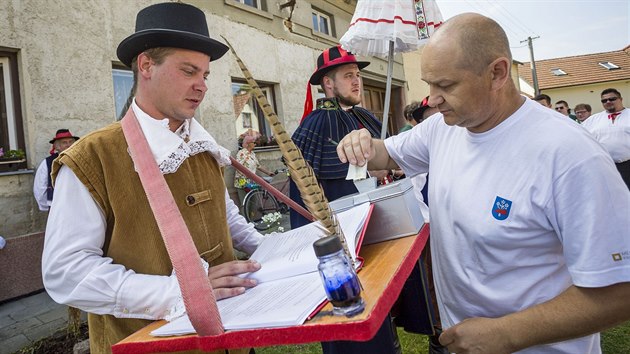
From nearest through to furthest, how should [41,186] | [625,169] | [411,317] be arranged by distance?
1. [411,317]
2. [41,186]
3. [625,169]

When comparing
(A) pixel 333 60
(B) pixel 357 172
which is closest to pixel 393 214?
(B) pixel 357 172

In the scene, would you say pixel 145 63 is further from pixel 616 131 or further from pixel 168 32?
pixel 616 131

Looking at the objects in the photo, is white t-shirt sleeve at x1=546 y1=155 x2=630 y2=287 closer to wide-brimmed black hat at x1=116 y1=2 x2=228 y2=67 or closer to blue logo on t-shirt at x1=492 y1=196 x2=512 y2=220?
blue logo on t-shirt at x1=492 y1=196 x2=512 y2=220

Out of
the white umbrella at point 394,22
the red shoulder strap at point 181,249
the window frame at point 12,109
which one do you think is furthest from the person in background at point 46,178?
the red shoulder strap at point 181,249

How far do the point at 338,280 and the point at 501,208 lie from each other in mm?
811

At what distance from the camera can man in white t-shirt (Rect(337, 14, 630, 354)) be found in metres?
1.10

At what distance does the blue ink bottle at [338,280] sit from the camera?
729 millimetres

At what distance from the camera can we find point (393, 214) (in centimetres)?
129

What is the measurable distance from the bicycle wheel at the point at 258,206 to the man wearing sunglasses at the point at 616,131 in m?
6.46

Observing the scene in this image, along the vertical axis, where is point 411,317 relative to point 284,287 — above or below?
below

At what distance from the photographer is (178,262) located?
98 centimetres

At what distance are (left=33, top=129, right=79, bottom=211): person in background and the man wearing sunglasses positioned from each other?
344 inches

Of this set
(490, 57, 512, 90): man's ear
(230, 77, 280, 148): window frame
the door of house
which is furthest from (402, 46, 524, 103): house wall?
(490, 57, 512, 90): man's ear

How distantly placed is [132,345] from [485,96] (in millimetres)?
1307
